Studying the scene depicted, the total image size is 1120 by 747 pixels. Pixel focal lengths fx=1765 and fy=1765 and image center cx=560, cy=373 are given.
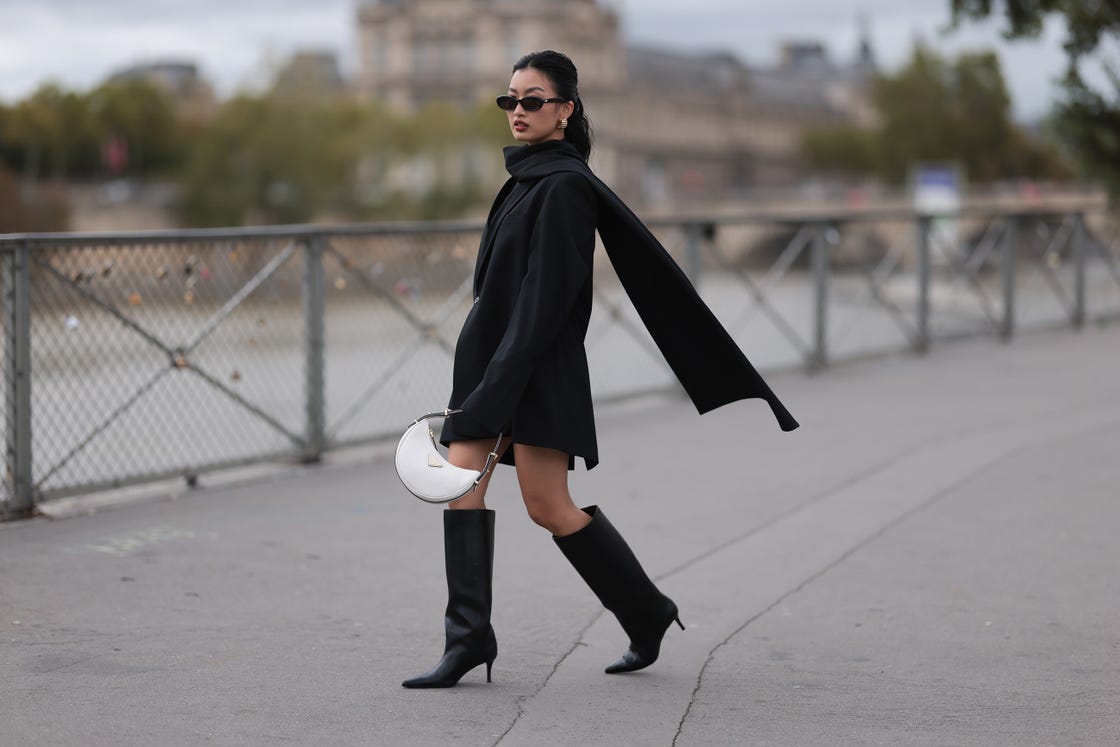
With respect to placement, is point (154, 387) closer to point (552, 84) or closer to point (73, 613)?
point (73, 613)

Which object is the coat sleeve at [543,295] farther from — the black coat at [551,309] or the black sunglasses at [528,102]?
the black sunglasses at [528,102]

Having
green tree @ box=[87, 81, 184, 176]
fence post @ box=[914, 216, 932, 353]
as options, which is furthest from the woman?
green tree @ box=[87, 81, 184, 176]

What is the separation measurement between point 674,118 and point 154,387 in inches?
5195

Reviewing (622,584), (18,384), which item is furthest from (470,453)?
(18,384)

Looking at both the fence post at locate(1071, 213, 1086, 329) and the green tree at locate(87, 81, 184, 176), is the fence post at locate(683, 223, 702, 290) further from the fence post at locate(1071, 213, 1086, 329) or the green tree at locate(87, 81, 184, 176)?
the green tree at locate(87, 81, 184, 176)

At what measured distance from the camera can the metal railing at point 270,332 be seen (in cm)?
735

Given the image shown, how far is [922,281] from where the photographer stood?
49.2 ft

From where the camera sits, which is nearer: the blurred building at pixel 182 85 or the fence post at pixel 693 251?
the fence post at pixel 693 251

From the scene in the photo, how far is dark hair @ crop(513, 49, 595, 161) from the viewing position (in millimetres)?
4449

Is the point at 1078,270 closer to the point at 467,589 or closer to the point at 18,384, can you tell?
the point at 18,384

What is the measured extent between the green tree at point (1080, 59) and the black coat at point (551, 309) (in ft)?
44.4


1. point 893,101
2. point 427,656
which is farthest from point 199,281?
point 893,101

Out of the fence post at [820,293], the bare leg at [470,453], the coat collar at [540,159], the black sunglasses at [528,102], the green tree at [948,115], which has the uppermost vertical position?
the black sunglasses at [528,102]

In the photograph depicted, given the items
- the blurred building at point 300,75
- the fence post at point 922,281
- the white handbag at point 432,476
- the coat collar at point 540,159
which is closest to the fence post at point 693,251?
the fence post at point 922,281
